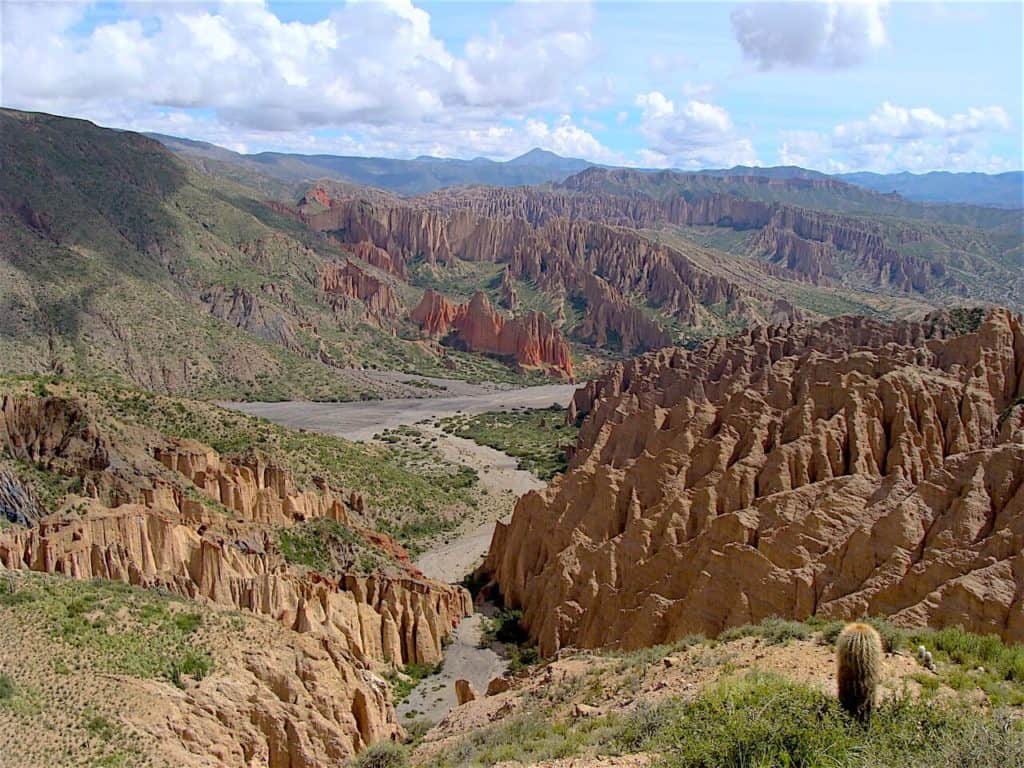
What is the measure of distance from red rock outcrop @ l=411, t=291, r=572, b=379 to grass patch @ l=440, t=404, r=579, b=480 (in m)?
28.3

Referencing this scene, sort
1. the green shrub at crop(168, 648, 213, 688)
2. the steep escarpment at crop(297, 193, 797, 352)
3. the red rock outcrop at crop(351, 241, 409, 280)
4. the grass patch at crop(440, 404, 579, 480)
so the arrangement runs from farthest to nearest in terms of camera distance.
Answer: the red rock outcrop at crop(351, 241, 409, 280) → the steep escarpment at crop(297, 193, 797, 352) → the grass patch at crop(440, 404, 579, 480) → the green shrub at crop(168, 648, 213, 688)

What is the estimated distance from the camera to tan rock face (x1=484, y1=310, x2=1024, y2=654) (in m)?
24.9

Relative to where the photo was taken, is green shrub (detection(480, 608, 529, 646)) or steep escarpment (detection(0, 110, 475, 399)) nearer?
green shrub (detection(480, 608, 529, 646))

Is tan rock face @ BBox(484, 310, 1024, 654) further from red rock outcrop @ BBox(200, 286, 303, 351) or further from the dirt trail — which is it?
red rock outcrop @ BBox(200, 286, 303, 351)

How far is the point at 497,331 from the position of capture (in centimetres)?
13038

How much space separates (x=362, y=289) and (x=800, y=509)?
11719 cm

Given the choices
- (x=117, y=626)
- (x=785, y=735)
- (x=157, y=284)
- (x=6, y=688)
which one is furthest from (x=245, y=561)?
(x=157, y=284)

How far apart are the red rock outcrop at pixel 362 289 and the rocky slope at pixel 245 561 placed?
9103cm

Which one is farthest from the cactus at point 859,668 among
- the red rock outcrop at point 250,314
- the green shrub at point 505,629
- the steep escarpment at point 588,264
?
the steep escarpment at point 588,264

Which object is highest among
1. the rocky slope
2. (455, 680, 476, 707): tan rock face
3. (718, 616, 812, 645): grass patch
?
(718, 616, 812, 645): grass patch

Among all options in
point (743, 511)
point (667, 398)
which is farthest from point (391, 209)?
point (743, 511)

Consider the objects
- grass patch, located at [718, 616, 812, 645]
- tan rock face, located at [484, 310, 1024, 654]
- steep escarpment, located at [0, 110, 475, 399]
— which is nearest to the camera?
grass patch, located at [718, 616, 812, 645]

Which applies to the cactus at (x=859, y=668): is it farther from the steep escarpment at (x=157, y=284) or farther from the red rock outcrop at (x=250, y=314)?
the red rock outcrop at (x=250, y=314)

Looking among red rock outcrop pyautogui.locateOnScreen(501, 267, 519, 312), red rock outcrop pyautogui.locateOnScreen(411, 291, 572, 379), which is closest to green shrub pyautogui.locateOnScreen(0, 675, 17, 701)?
red rock outcrop pyautogui.locateOnScreen(411, 291, 572, 379)
